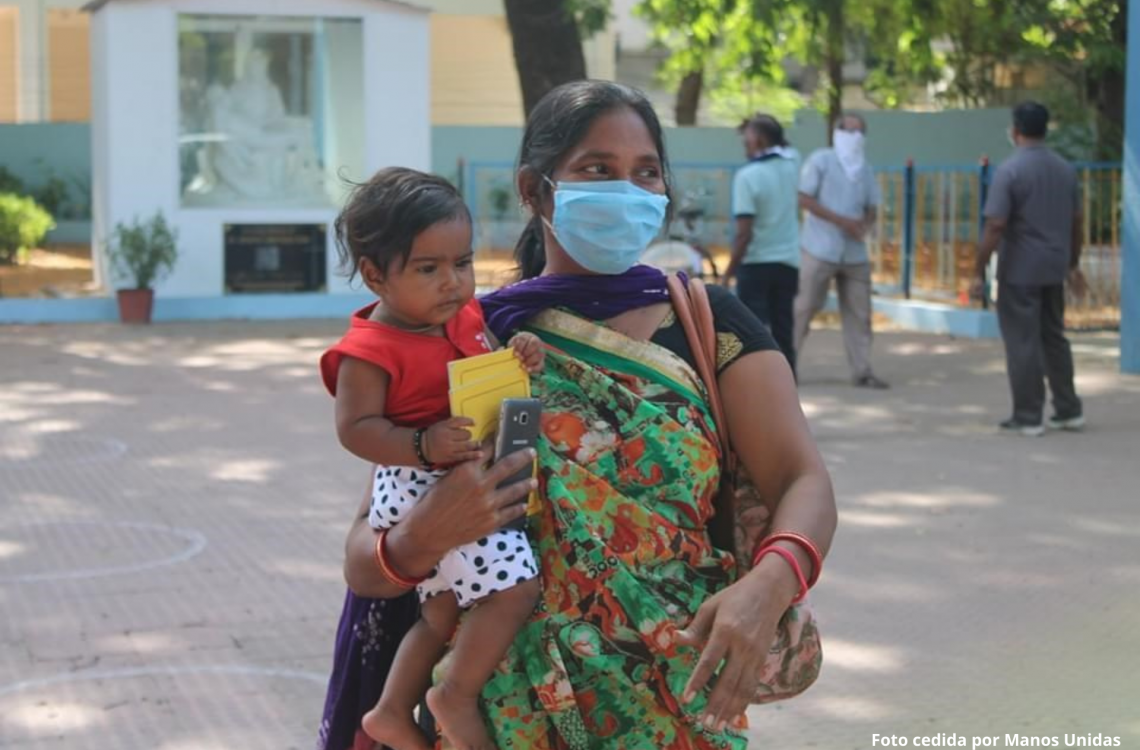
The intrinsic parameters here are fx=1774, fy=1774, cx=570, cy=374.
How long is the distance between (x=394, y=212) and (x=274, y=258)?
15415 millimetres

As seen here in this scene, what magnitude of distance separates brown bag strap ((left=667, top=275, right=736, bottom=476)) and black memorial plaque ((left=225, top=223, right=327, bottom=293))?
15.3 meters

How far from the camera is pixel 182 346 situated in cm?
1482

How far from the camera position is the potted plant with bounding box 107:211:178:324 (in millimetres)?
16547

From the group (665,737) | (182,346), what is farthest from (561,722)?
(182,346)

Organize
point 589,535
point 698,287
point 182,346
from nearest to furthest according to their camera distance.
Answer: point 589,535
point 698,287
point 182,346

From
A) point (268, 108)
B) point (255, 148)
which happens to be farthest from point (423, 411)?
point (268, 108)

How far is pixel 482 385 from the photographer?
8.18 ft

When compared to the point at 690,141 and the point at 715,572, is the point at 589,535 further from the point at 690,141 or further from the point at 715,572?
the point at 690,141

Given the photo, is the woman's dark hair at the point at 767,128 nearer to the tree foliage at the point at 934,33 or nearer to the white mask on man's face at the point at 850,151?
the white mask on man's face at the point at 850,151

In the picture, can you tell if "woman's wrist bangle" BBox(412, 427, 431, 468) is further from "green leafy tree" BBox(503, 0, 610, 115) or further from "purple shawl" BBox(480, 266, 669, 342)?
"green leafy tree" BBox(503, 0, 610, 115)

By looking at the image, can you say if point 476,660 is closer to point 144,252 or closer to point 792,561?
point 792,561

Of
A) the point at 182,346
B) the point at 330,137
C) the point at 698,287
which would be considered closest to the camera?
the point at 698,287

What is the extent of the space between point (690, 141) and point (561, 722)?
1024 inches

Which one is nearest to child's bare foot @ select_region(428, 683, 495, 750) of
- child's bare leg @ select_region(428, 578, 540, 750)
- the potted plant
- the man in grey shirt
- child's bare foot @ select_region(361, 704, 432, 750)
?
child's bare leg @ select_region(428, 578, 540, 750)
